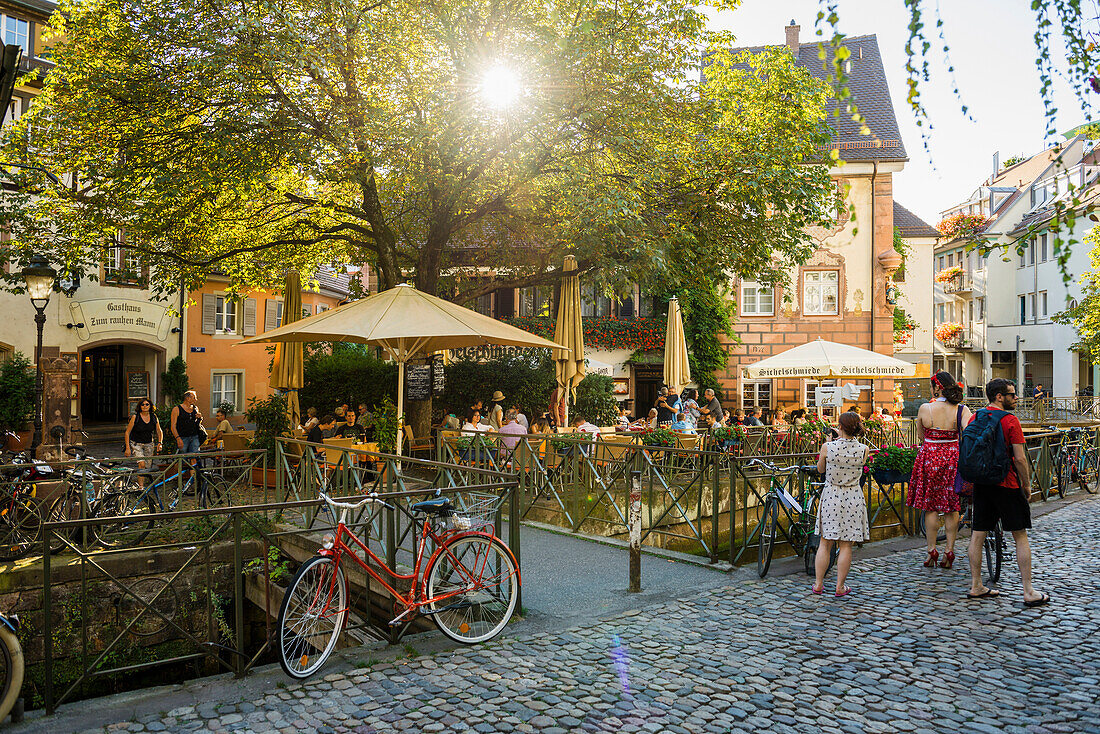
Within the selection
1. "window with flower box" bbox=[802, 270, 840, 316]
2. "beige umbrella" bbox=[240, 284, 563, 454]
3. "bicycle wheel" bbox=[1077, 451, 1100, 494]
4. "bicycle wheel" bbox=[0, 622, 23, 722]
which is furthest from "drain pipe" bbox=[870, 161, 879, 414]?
"bicycle wheel" bbox=[0, 622, 23, 722]

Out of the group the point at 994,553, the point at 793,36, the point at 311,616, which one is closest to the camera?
the point at 311,616

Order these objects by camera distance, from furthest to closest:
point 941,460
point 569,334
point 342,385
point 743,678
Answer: point 342,385
point 569,334
point 941,460
point 743,678

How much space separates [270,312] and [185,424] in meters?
21.3

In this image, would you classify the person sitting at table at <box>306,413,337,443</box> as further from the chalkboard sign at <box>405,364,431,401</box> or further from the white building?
the white building

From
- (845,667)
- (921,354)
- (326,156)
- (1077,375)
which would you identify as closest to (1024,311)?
(1077,375)

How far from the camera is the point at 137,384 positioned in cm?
2638

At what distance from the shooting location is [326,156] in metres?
13.3

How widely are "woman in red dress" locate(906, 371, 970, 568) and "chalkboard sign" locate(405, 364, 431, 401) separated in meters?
8.98

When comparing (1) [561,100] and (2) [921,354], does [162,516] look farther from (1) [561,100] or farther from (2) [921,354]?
(2) [921,354]

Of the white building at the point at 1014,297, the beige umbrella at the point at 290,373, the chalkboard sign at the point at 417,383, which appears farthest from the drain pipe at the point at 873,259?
the white building at the point at 1014,297

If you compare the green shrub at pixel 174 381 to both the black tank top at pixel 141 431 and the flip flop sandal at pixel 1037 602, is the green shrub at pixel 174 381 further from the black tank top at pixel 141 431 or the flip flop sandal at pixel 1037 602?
the flip flop sandal at pixel 1037 602

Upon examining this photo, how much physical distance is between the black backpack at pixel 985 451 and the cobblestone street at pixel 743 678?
1071mm

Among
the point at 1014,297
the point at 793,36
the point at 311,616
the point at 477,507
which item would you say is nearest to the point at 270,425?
the point at 477,507

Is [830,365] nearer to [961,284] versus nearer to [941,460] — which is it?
[941,460]
